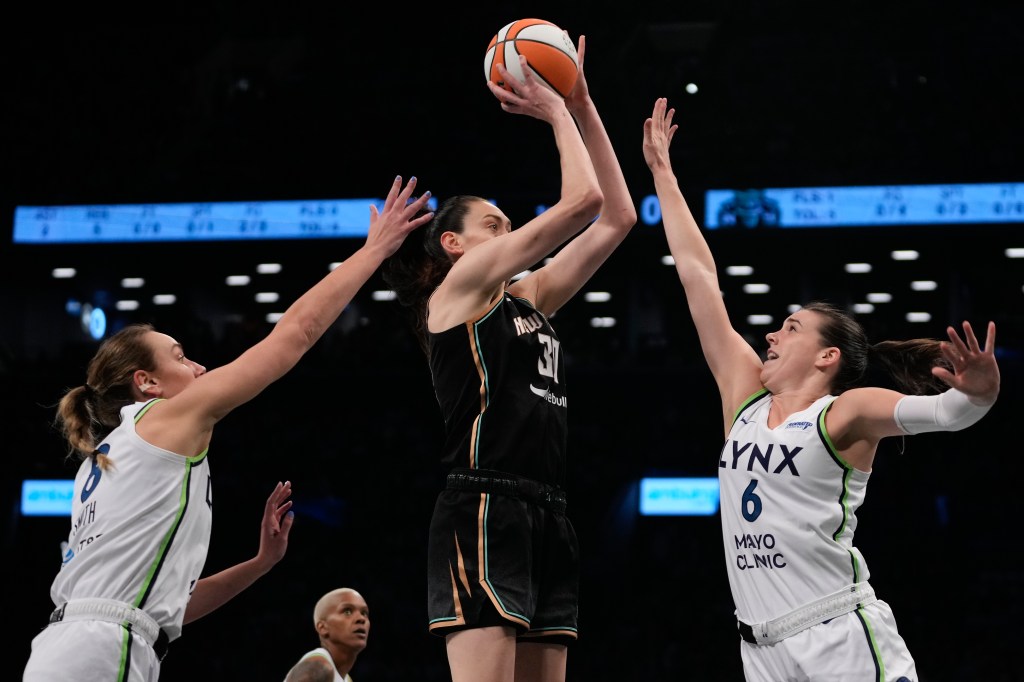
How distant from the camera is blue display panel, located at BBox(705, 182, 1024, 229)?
14.0 metres

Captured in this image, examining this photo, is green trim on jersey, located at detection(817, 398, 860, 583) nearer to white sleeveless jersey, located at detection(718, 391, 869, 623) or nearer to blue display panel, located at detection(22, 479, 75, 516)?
white sleeveless jersey, located at detection(718, 391, 869, 623)

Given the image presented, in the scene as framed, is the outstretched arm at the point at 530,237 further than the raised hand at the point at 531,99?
No

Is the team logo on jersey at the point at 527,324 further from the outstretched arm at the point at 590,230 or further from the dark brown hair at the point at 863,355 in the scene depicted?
the dark brown hair at the point at 863,355

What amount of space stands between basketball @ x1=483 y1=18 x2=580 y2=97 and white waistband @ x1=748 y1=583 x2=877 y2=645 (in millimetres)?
2013

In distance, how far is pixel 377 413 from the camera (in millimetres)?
18891

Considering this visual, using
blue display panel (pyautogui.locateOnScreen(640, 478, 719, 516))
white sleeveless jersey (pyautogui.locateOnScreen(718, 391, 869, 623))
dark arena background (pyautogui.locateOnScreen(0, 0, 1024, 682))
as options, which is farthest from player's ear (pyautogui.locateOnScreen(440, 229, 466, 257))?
blue display panel (pyautogui.locateOnScreen(640, 478, 719, 516))

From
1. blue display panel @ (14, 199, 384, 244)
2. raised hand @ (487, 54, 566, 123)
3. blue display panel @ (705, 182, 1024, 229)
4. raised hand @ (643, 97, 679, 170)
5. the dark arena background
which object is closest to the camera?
raised hand @ (487, 54, 566, 123)

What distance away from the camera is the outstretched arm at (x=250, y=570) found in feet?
14.3

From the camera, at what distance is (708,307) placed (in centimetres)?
425

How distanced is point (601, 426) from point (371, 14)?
903cm

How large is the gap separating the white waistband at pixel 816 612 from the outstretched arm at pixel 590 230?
139 cm

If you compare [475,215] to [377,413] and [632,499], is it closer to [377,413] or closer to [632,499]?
[632,499]

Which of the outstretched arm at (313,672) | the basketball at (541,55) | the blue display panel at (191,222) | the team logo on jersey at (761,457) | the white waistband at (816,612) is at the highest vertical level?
the blue display panel at (191,222)

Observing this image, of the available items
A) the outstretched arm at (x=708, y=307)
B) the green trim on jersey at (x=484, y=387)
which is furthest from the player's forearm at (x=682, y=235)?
the green trim on jersey at (x=484, y=387)
